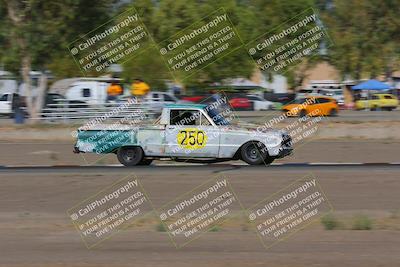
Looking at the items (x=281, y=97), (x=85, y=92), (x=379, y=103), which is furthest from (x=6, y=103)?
(x=379, y=103)

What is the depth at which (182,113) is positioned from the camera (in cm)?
1891

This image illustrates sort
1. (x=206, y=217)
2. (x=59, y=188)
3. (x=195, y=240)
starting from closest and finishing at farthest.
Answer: (x=195, y=240), (x=206, y=217), (x=59, y=188)

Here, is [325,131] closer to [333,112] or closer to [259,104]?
[333,112]

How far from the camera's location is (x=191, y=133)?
18781 millimetres

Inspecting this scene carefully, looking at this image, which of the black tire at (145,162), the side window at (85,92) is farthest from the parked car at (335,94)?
the black tire at (145,162)

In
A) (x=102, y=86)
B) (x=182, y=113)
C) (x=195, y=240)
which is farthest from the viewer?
(x=102, y=86)

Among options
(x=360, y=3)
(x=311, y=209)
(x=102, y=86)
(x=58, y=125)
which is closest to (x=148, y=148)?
(x=311, y=209)

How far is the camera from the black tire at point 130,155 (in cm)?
1917

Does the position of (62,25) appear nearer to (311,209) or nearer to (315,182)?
(315,182)

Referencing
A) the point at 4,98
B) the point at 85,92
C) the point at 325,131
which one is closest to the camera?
the point at 325,131

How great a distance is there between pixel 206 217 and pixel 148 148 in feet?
23.1

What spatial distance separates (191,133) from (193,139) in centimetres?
15

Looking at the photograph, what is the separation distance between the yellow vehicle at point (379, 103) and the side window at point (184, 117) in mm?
36913

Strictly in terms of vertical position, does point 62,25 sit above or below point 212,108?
above
